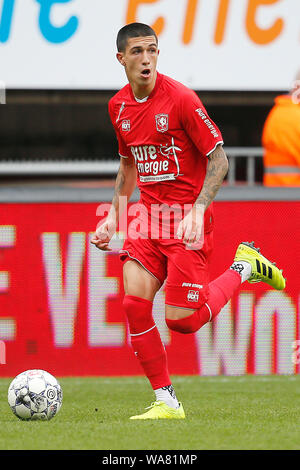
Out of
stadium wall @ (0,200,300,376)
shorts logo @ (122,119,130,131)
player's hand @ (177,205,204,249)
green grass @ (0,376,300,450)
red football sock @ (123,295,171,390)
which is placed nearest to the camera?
green grass @ (0,376,300,450)

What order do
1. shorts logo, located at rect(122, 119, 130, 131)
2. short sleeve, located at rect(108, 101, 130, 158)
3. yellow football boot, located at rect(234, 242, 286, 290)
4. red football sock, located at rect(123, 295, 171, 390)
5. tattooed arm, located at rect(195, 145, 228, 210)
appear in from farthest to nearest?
yellow football boot, located at rect(234, 242, 286, 290) → short sleeve, located at rect(108, 101, 130, 158) → shorts logo, located at rect(122, 119, 130, 131) → red football sock, located at rect(123, 295, 171, 390) → tattooed arm, located at rect(195, 145, 228, 210)

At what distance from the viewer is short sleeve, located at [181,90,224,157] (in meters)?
5.62

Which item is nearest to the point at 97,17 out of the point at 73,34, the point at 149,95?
the point at 73,34

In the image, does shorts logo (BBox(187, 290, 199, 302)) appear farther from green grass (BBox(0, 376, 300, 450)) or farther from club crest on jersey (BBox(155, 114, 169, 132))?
club crest on jersey (BBox(155, 114, 169, 132))

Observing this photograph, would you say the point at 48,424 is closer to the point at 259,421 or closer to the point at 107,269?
the point at 259,421

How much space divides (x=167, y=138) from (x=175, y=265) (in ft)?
2.23

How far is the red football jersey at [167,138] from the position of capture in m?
5.68

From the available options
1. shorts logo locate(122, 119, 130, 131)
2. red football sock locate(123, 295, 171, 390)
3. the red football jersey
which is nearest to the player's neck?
the red football jersey

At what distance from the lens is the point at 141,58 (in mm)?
5684

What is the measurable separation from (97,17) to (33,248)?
3.11 metres

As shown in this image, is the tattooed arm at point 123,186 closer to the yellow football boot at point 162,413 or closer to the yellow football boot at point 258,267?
the yellow football boot at point 258,267

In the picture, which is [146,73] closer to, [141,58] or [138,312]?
[141,58]

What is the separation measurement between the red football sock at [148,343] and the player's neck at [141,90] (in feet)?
3.56

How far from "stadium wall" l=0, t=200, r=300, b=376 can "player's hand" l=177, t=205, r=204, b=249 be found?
9.01 feet
